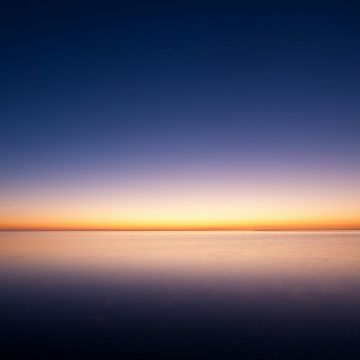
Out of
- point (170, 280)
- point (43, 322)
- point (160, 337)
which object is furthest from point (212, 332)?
point (170, 280)

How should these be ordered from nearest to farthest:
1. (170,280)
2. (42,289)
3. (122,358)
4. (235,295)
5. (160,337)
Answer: (122,358) → (160,337) → (235,295) → (42,289) → (170,280)

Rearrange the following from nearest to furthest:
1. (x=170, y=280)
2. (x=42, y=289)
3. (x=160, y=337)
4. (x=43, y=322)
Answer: (x=160, y=337) < (x=43, y=322) < (x=42, y=289) < (x=170, y=280)

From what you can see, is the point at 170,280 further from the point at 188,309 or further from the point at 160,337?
the point at 160,337

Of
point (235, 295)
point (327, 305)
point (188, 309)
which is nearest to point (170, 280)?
point (235, 295)

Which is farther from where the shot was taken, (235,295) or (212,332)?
(235,295)

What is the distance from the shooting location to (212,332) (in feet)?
49.1

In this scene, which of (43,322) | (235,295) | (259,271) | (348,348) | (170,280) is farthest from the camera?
(259,271)

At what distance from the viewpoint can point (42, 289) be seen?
24.6 meters

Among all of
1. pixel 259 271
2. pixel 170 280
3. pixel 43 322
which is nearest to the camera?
pixel 43 322

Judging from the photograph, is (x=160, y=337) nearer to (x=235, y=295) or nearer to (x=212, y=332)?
(x=212, y=332)

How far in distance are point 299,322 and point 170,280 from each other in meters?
14.1

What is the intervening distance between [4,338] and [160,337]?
6.37 meters

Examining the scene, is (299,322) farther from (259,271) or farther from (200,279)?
(259,271)

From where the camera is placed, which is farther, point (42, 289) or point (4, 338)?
point (42, 289)
